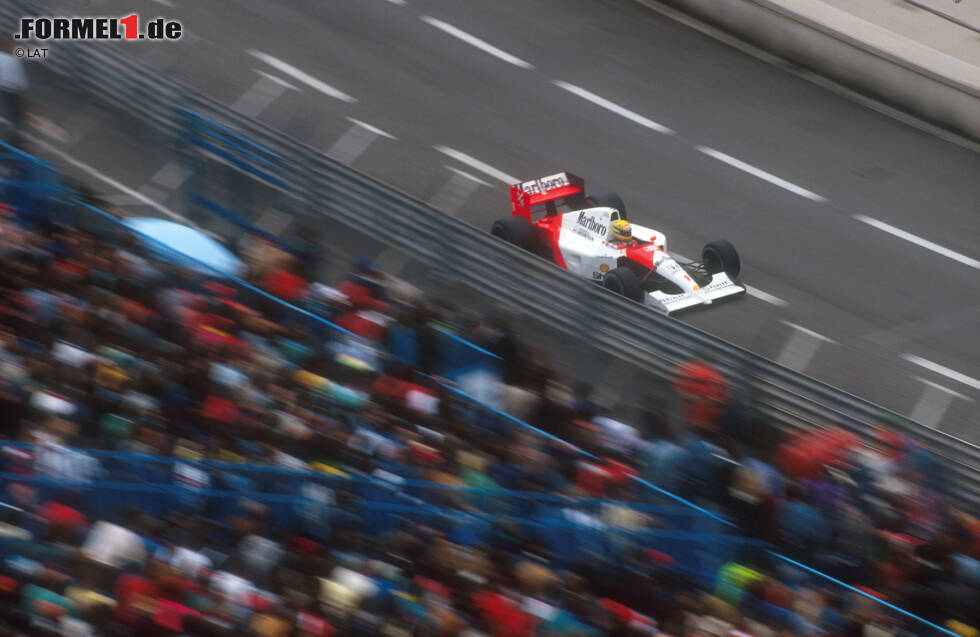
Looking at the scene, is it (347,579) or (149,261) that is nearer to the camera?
(347,579)

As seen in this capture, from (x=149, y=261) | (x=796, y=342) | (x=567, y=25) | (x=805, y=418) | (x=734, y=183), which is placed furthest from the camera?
(x=567, y=25)

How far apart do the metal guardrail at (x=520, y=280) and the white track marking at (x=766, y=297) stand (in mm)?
3526

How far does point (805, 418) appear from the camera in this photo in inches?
484

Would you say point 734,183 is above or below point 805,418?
above

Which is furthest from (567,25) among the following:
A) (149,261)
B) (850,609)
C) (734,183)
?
(850,609)

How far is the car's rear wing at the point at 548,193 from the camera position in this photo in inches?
647

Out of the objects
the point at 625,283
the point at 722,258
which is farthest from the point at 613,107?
the point at 625,283

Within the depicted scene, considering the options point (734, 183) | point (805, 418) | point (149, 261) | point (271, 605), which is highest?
point (734, 183)

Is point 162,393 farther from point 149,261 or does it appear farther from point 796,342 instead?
point 796,342

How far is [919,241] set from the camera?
1755cm

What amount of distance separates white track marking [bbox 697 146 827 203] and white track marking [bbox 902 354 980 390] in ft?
9.67

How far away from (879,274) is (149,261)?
859 centimetres

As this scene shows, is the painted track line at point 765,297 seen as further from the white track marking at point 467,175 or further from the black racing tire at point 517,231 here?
the white track marking at point 467,175

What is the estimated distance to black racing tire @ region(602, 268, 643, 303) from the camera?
606 inches
